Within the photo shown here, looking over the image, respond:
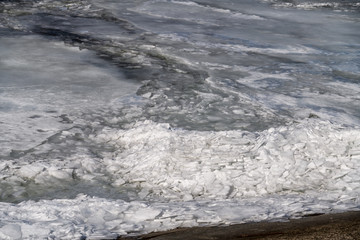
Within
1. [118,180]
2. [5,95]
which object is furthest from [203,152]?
[5,95]

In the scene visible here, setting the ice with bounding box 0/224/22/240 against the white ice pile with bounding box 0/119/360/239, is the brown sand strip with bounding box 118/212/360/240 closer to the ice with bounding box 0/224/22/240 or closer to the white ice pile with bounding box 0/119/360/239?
the white ice pile with bounding box 0/119/360/239

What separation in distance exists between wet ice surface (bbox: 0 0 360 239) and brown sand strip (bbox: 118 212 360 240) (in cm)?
15

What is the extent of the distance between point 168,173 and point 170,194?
0.87ft

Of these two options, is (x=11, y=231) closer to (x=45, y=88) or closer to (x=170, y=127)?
(x=170, y=127)

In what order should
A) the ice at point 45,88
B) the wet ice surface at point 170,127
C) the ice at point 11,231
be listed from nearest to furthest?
1. the ice at point 11,231
2. the wet ice surface at point 170,127
3. the ice at point 45,88

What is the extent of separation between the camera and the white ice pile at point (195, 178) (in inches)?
127

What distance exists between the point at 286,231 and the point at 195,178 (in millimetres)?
1253

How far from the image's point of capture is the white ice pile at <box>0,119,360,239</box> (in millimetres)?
3234

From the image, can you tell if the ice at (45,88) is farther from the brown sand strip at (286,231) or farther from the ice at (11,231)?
the brown sand strip at (286,231)

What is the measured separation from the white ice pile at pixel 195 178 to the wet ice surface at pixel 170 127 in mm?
11

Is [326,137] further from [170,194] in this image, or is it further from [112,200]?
[112,200]

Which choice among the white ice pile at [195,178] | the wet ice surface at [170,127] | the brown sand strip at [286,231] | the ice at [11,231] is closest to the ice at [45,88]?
the wet ice surface at [170,127]

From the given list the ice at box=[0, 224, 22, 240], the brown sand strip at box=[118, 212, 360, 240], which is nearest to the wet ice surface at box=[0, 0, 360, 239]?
the ice at box=[0, 224, 22, 240]

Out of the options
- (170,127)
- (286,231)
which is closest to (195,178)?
(170,127)
